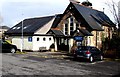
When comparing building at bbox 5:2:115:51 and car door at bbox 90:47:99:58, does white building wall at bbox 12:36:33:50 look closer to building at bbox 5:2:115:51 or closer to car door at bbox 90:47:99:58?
building at bbox 5:2:115:51

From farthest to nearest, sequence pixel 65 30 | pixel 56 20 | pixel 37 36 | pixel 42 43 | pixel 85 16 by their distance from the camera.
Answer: pixel 56 20 < pixel 65 30 < pixel 42 43 < pixel 37 36 < pixel 85 16

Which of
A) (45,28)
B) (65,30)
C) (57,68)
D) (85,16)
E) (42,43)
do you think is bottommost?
(57,68)

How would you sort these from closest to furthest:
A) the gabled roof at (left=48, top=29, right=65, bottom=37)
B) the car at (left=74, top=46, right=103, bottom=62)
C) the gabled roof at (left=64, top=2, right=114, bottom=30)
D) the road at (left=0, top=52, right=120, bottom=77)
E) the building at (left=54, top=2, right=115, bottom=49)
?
1. the road at (left=0, top=52, right=120, bottom=77)
2. the car at (left=74, top=46, right=103, bottom=62)
3. the building at (left=54, top=2, right=115, bottom=49)
4. the gabled roof at (left=64, top=2, right=114, bottom=30)
5. the gabled roof at (left=48, top=29, right=65, bottom=37)

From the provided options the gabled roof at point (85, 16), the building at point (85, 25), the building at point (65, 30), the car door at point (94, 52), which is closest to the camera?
the car door at point (94, 52)

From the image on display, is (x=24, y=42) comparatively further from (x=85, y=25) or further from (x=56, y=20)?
(x=85, y=25)

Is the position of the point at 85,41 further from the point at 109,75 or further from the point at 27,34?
the point at 109,75

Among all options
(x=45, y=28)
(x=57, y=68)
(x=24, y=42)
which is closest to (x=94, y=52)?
(x=57, y=68)

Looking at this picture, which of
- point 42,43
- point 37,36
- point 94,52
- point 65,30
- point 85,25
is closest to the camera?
point 94,52

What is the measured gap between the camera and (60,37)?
3644 cm

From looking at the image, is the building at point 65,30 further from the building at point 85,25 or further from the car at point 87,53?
the car at point 87,53

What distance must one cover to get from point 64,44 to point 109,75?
21947mm

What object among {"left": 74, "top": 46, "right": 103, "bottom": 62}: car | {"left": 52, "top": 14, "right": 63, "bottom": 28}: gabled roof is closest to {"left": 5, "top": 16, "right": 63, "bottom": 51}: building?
{"left": 52, "top": 14, "right": 63, "bottom": 28}: gabled roof

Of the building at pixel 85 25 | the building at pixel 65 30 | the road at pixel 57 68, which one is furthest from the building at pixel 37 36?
the road at pixel 57 68

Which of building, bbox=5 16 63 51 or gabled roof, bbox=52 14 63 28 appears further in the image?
gabled roof, bbox=52 14 63 28
